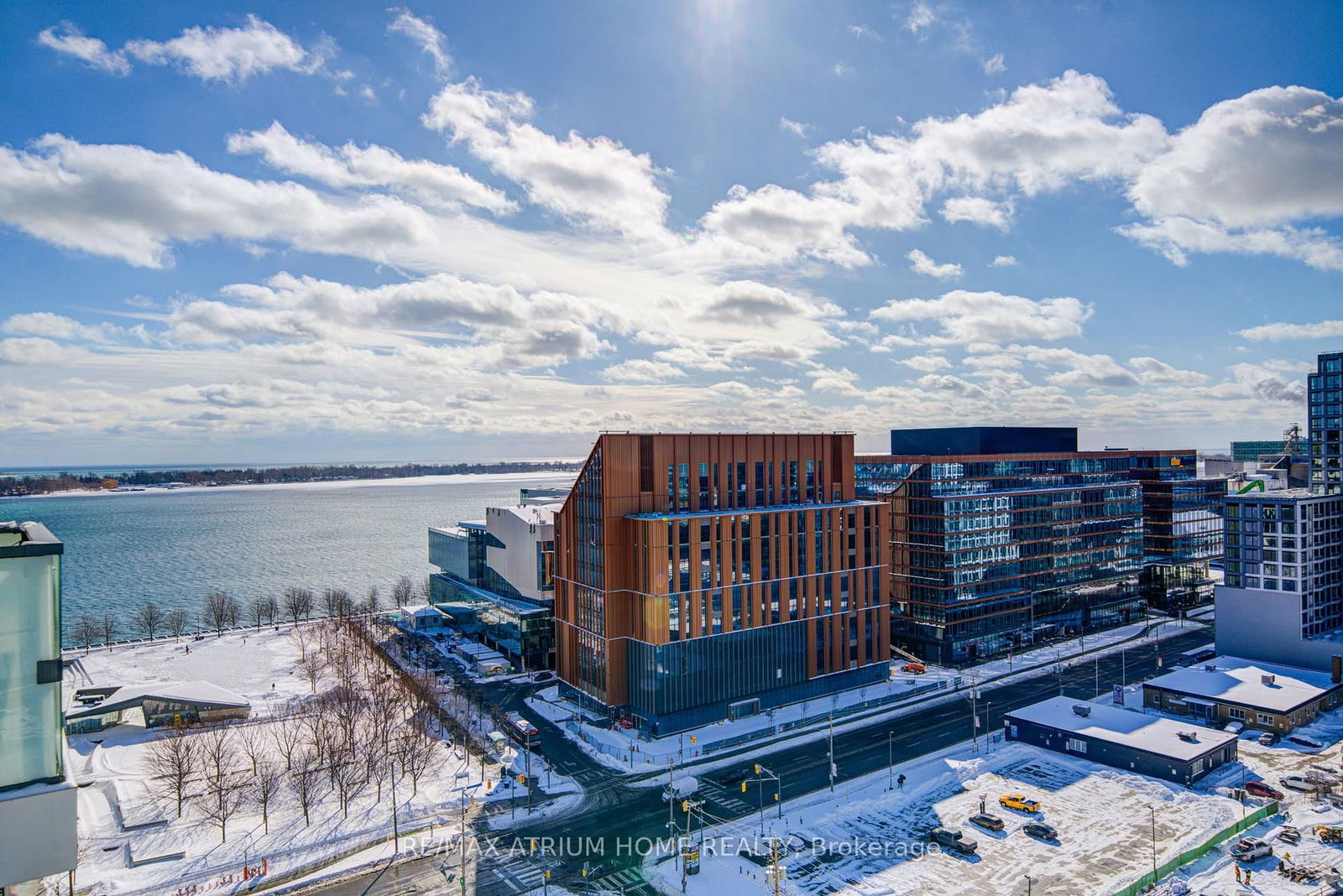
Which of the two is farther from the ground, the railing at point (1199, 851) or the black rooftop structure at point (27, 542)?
the black rooftop structure at point (27, 542)

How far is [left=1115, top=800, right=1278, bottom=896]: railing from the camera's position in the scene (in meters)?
51.3

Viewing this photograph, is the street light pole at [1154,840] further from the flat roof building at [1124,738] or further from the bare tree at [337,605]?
the bare tree at [337,605]

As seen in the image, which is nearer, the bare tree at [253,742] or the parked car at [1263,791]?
the parked car at [1263,791]

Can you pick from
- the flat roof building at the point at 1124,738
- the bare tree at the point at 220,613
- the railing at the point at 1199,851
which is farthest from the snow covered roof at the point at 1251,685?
the bare tree at the point at 220,613

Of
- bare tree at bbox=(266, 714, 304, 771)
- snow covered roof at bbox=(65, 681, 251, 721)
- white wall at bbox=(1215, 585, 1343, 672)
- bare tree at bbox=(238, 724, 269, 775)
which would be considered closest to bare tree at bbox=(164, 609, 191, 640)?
snow covered roof at bbox=(65, 681, 251, 721)

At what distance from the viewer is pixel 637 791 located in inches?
2704

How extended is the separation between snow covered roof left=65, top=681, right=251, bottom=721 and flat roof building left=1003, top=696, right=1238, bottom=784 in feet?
300

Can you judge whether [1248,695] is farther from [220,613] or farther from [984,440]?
[220,613]

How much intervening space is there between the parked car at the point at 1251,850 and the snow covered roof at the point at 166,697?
3933 inches

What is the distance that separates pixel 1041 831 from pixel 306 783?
62091mm

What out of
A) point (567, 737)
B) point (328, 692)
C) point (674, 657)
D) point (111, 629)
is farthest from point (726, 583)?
point (111, 629)

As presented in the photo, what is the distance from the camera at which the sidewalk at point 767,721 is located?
76750 millimetres

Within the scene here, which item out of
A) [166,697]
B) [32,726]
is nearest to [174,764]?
[166,697]

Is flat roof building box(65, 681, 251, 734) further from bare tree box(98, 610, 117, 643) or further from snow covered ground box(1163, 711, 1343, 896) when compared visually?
snow covered ground box(1163, 711, 1343, 896)
